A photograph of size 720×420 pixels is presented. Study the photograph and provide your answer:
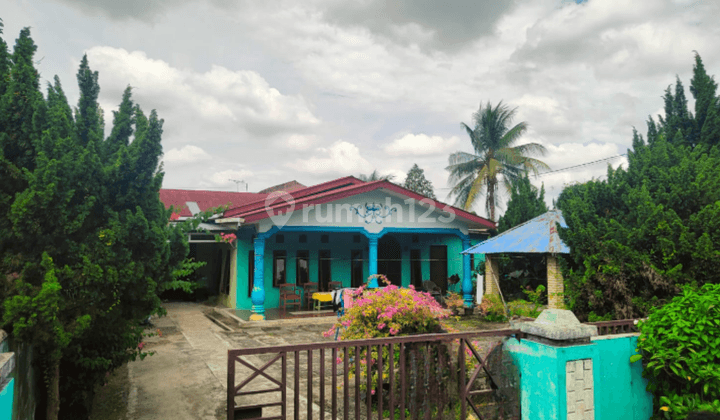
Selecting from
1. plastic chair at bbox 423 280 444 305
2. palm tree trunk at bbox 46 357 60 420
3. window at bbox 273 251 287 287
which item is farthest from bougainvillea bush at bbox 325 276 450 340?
window at bbox 273 251 287 287

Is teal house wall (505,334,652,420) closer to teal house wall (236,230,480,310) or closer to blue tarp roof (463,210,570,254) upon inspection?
blue tarp roof (463,210,570,254)

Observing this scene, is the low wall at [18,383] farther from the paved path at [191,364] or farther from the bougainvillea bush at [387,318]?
the bougainvillea bush at [387,318]

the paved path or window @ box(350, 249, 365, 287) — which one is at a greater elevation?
window @ box(350, 249, 365, 287)

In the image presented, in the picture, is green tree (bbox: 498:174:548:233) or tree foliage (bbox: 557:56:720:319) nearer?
tree foliage (bbox: 557:56:720:319)

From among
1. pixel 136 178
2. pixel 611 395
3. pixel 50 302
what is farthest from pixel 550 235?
pixel 50 302

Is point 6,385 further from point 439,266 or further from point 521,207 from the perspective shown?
Answer: point 439,266

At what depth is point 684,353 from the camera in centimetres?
402

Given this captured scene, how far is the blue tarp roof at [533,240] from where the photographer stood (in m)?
11.0

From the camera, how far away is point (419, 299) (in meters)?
5.91

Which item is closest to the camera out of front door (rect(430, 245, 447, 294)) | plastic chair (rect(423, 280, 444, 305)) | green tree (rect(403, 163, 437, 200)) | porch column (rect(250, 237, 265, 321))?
porch column (rect(250, 237, 265, 321))

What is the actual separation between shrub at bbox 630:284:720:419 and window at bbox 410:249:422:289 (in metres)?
13.3

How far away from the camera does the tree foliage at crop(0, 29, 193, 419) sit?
3.56m

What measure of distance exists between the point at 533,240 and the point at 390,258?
7.35 metres

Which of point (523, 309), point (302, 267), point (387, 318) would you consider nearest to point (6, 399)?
point (387, 318)
